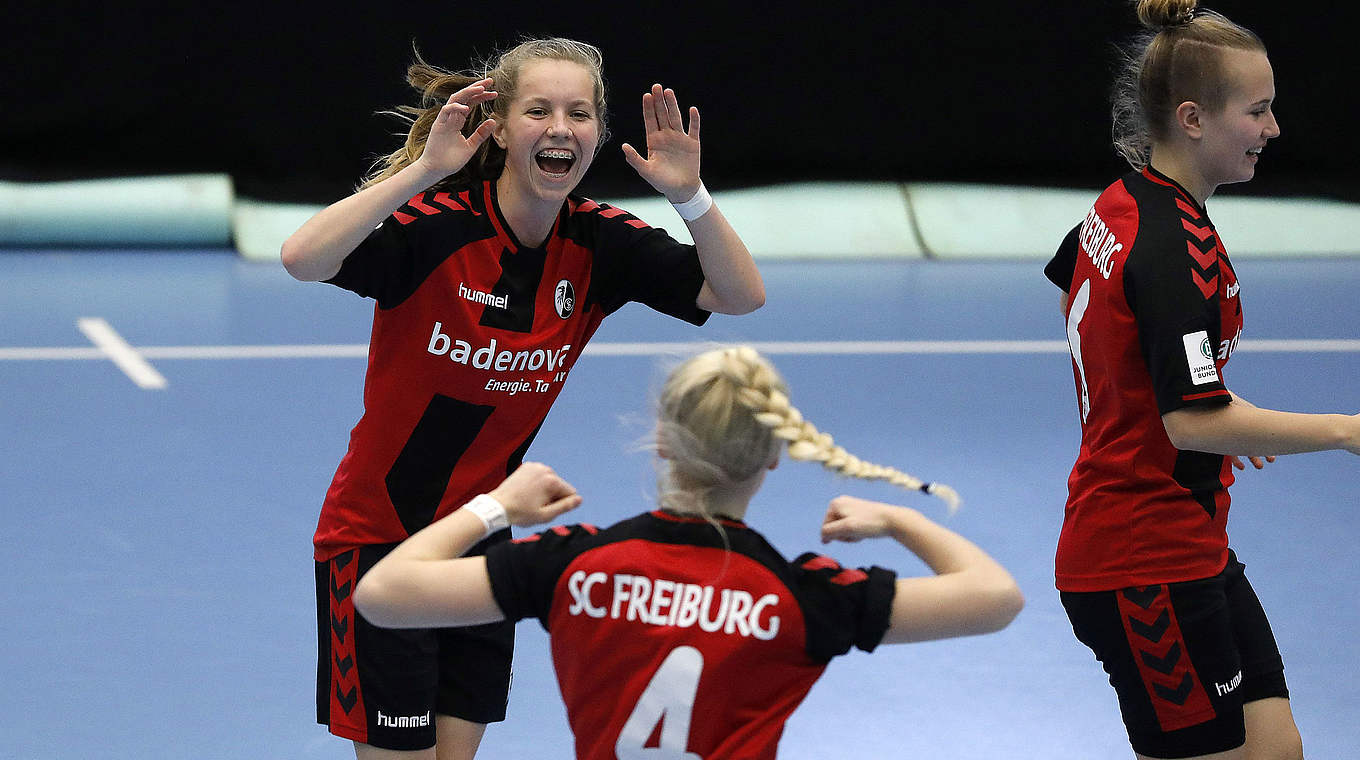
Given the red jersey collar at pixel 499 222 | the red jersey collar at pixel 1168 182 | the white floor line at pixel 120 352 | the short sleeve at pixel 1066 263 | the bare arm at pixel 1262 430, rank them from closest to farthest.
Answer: the bare arm at pixel 1262 430 < the red jersey collar at pixel 1168 182 < the red jersey collar at pixel 499 222 < the short sleeve at pixel 1066 263 < the white floor line at pixel 120 352

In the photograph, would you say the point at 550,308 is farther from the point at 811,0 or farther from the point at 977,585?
the point at 811,0

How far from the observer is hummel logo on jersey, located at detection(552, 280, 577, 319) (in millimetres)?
3061

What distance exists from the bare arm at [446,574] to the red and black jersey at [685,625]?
0.12ft

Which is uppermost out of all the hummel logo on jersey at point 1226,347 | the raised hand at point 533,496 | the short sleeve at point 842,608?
the hummel logo on jersey at point 1226,347

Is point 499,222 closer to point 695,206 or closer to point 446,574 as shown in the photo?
point 695,206

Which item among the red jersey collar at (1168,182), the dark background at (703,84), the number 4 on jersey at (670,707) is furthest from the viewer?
the dark background at (703,84)

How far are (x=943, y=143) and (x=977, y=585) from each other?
8.95m

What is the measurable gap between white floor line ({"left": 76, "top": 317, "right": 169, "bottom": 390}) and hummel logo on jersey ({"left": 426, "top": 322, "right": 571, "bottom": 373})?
15.3 ft

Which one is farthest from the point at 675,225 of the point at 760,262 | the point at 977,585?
the point at 977,585

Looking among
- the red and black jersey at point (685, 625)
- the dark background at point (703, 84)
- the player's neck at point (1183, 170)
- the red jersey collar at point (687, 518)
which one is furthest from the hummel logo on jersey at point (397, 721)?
the dark background at point (703, 84)

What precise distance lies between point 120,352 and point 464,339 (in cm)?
531

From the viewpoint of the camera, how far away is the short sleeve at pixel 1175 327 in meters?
2.71

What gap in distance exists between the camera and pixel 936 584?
2.19m

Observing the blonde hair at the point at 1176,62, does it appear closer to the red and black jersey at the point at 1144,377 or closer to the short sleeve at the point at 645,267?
the red and black jersey at the point at 1144,377
